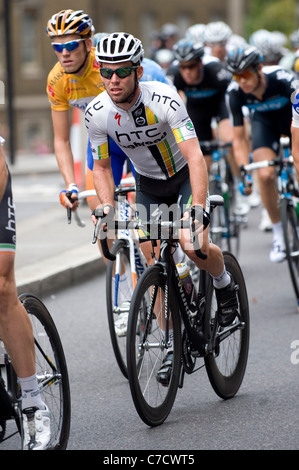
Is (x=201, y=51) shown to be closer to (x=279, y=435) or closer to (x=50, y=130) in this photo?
(x=279, y=435)

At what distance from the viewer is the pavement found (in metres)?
9.11

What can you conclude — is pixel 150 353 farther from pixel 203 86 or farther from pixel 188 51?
pixel 203 86

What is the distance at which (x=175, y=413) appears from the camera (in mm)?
5508

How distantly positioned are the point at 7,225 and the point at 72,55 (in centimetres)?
258

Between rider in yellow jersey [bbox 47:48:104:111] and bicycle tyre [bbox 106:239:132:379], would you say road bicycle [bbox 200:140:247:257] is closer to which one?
rider in yellow jersey [bbox 47:48:104:111]

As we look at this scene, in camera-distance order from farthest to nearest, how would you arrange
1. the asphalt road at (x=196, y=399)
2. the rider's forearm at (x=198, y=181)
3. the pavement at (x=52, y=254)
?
1. the pavement at (x=52, y=254)
2. the rider's forearm at (x=198, y=181)
3. the asphalt road at (x=196, y=399)

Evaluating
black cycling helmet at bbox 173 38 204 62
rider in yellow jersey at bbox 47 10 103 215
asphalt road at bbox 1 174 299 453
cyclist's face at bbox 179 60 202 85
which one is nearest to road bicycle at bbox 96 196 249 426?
asphalt road at bbox 1 174 299 453

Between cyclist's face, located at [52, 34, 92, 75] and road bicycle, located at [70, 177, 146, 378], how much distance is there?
829 millimetres

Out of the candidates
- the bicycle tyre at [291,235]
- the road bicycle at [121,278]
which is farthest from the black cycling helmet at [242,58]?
the road bicycle at [121,278]

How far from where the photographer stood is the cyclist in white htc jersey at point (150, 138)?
5293 millimetres

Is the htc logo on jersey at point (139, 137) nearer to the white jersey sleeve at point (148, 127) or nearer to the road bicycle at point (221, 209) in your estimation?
the white jersey sleeve at point (148, 127)

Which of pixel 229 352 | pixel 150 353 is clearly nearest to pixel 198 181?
pixel 150 353

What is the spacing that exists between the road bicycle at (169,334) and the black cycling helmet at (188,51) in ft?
13.9

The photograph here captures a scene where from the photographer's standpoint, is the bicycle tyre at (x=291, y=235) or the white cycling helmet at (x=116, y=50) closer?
the white cycling helmet at (x=116, y=50)
